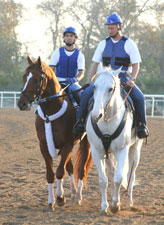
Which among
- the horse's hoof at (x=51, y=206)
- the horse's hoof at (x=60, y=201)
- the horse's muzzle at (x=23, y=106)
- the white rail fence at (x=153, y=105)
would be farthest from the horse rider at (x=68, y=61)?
the white rail fence at (x=153, y=105)

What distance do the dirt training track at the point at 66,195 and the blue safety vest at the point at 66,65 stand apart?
207cm

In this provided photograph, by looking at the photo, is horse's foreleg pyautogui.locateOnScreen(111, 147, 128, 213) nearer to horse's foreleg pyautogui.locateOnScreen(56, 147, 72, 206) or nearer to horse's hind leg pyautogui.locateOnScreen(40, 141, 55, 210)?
horse's foreleg pyautogui.locateOnScreen(56, 147, 72, 206)

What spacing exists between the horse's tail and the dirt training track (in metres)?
0.36

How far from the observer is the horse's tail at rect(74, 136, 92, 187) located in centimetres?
664

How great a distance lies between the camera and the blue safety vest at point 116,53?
6355 mm

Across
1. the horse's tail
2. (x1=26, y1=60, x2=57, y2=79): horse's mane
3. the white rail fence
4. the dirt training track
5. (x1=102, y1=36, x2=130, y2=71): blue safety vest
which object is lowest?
the white rail fence

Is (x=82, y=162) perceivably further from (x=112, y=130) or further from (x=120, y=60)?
(x=120, y=60)

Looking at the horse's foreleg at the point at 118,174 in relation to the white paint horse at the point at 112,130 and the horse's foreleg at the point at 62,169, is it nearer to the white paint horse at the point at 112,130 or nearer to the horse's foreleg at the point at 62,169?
the white paint horse at the point at 112,130

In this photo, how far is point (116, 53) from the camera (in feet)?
20.9

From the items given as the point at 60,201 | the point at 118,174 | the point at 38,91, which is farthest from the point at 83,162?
the point at 38,91

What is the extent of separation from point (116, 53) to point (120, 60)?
13 centimetres

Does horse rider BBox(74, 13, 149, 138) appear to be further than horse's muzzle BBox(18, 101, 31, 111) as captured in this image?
Yes

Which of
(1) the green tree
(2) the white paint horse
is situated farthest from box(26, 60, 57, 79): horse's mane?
(1) the green tree

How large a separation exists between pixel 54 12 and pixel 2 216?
3355cm
